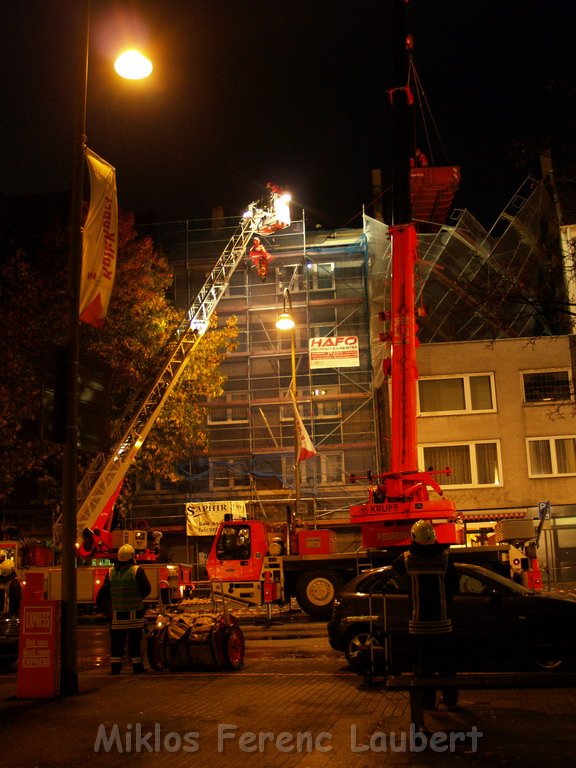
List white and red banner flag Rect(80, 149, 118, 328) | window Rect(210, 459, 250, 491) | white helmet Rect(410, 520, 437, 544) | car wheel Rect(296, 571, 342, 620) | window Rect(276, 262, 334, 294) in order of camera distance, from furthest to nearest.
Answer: window Rect(276, 262, 334, 294), window Rect(210, 459, 250, 491), car wheel Rect(296, 571, 342, 620), white and red banner flag Rect(80, 149, 118, 328), white helmet Rect(410, 520, 437, 544)

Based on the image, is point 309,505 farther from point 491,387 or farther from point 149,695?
point 149,695

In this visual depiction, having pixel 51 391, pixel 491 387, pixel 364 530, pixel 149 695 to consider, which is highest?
pixel 491 387

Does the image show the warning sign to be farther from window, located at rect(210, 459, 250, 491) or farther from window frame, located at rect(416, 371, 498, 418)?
window, located at rect(210, 459, 250, 491)

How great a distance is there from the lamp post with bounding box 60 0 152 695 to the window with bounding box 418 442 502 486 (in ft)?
67.0

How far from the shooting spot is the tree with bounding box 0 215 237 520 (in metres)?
23.5

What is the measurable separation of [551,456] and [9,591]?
20.5 metres

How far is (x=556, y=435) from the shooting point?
29.4 metres

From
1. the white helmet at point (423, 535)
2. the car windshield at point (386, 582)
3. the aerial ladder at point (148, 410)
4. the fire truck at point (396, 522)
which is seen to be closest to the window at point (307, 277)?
the aerial ladder at point (148, 410)

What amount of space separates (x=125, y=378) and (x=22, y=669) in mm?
17177

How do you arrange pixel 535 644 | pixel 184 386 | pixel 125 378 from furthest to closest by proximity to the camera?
1. pixel 184 386
2. pixel 125 378
3. pixel 535 644

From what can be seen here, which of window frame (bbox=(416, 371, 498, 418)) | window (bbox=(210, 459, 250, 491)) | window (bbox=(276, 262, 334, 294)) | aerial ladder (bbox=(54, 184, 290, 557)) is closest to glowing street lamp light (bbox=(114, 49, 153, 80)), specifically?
aerial ladder (bbox=(54, 184, 290, 557))

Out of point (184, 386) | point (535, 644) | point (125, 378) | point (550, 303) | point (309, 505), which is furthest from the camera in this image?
point (309, 505)

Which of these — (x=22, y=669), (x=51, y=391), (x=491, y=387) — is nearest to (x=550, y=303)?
(x=51, y=391)

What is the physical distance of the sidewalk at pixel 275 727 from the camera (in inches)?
266
